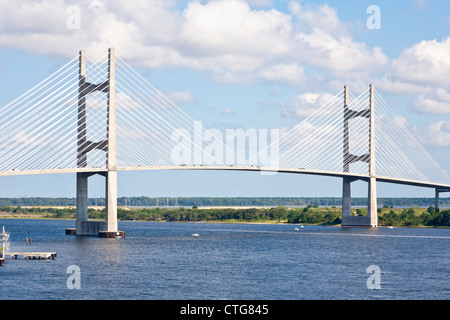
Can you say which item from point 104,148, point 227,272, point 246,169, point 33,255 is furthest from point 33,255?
point 246,169

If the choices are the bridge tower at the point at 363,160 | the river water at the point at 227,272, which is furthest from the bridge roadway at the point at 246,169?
the river water at the point at 227,272

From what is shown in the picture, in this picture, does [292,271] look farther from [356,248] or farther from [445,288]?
[356,248]

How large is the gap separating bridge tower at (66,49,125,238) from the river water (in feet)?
20.0

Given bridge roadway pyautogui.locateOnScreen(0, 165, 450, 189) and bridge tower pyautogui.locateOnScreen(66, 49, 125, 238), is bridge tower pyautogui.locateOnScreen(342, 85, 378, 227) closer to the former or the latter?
bridge roadway pyautogui.locateOnScreen(0, 165, 450, 189)

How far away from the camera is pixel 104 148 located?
307ft

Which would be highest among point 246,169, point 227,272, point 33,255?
point 246,169

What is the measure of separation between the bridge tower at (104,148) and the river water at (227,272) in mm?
6093

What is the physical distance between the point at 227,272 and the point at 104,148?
1540 inches

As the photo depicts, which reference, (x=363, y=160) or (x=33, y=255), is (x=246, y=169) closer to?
(x=363, y=160)

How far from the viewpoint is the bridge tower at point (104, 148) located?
9269 centimetres

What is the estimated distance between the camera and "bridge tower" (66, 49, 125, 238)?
9269 centimetres
